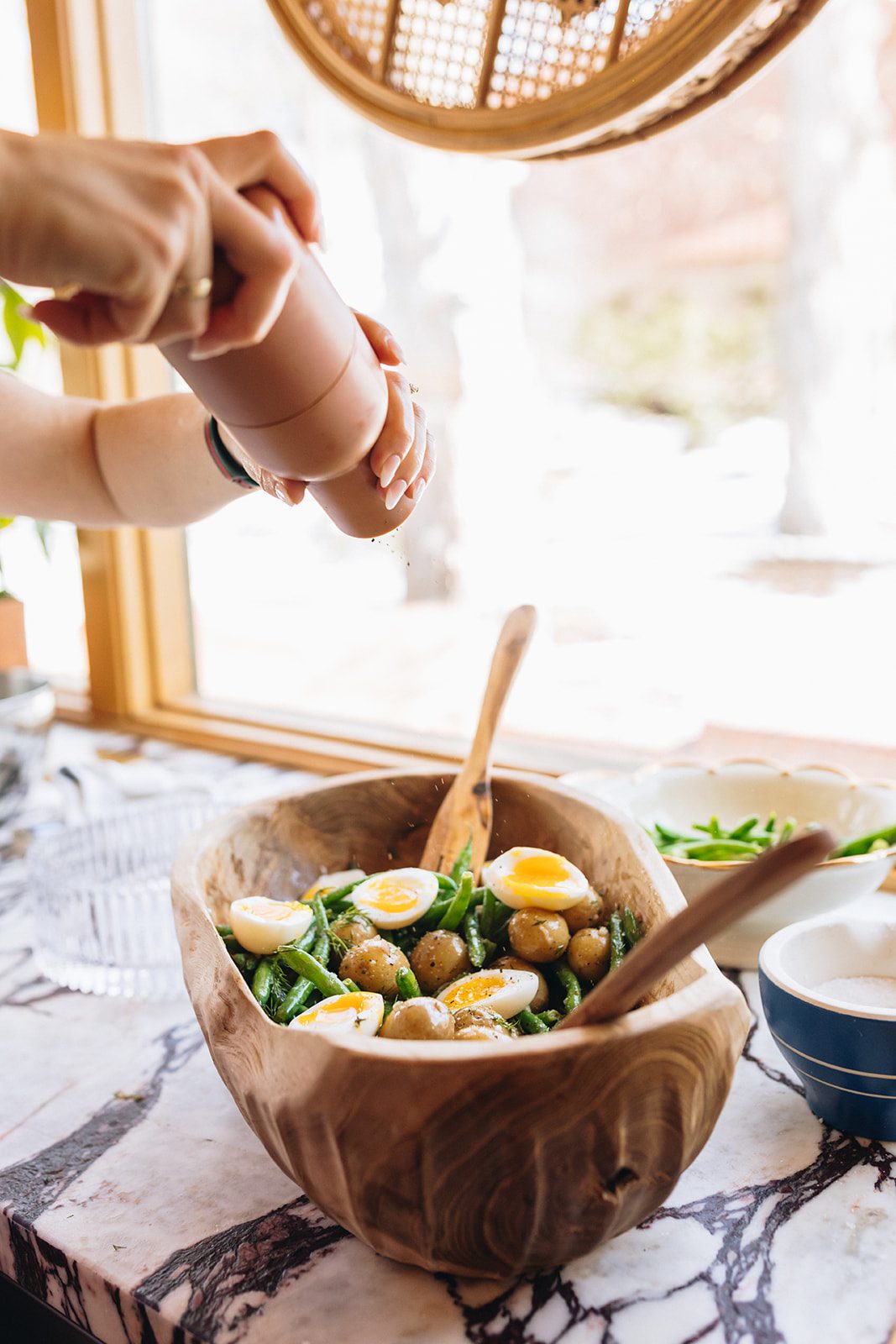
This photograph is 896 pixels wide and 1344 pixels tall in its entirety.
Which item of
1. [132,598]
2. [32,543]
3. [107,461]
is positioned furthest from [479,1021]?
[32,543]

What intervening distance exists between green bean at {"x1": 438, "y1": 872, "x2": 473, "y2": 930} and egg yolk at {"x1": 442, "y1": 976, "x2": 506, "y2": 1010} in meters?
0.11

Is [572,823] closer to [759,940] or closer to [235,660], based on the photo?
[759,940]

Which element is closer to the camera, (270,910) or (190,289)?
(190,289)

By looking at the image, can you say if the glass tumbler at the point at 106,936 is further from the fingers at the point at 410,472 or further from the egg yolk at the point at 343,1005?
the fingers at the point at 410,472

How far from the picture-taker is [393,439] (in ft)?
2.17

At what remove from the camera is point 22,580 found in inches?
83.3

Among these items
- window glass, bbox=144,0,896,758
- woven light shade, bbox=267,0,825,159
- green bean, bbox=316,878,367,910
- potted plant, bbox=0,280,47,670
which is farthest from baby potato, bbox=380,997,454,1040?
potted plant, bbox=0,280,47,670

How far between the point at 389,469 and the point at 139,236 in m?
0.24

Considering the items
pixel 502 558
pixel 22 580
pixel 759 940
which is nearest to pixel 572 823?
pixel 759 940

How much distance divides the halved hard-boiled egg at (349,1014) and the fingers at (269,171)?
492mm

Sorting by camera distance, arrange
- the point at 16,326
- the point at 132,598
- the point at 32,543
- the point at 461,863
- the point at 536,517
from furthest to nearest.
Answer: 1. the point at 536,517
2. the point at 32,543
3. the point at 132,598
4. the point at 16,326
5. the point at 461,863

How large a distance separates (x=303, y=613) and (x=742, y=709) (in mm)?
1517

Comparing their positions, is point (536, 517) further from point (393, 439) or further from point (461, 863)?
point (393, 439)

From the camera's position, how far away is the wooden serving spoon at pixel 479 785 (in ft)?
3.28
